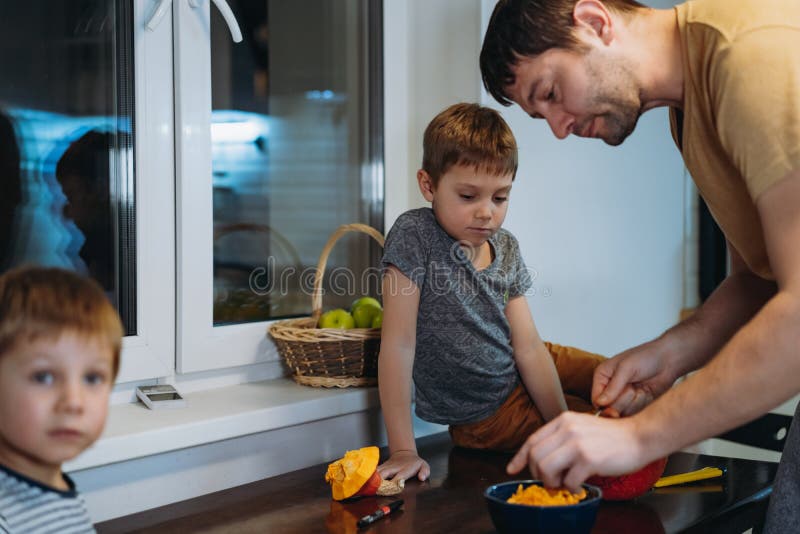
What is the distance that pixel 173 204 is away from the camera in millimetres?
1587

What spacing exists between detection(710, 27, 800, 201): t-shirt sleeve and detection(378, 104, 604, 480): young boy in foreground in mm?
666

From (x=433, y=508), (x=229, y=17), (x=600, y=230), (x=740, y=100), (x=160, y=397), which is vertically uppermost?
(x=229, y=17)

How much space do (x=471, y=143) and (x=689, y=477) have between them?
2.28 ft

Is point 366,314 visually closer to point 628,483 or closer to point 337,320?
point 337,320

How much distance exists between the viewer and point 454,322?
1.65m

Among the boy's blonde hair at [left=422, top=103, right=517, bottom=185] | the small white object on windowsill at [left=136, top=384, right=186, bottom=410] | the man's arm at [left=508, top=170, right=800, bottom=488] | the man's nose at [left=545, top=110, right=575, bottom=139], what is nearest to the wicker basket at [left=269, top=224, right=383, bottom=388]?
the small white object on windowsill at [left=136, top=384, right=186, bottom=410]

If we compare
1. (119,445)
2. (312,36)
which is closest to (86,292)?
(119,445)

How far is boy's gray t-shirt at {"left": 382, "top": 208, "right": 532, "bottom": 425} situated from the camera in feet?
5.38

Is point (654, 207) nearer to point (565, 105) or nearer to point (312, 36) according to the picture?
point (312, 36)

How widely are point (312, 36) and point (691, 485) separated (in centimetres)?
122

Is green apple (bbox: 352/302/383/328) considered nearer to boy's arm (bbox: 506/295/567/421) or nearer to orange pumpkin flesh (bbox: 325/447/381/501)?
boy's arm (bbox: 506/295/567/421)

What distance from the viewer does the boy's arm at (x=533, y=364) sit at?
1730 mm

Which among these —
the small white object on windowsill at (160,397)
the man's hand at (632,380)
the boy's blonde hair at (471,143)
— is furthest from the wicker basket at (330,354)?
the man's hand at (632,380)

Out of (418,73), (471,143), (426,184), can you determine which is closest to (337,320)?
(426,184)
